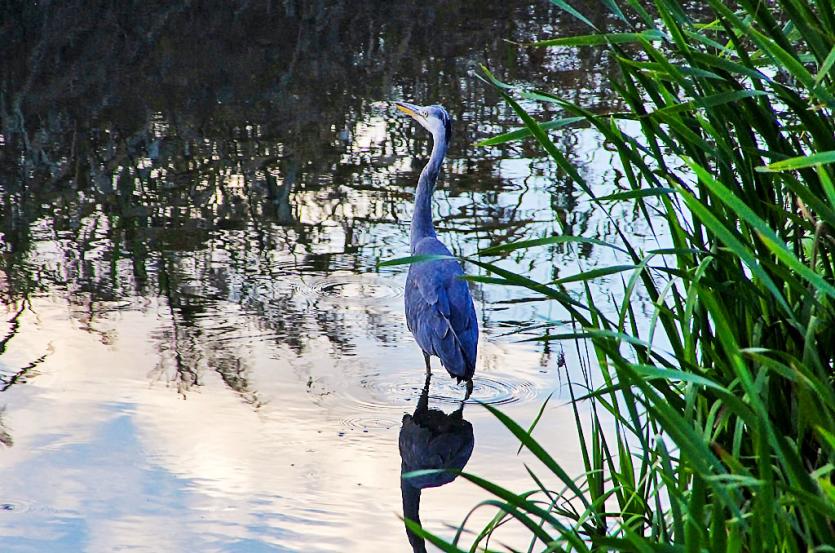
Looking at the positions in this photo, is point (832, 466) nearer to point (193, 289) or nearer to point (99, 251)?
point (193, 289)

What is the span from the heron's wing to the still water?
0.18 metres

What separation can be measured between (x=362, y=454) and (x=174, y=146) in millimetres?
3887

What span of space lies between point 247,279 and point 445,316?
136 centimetres

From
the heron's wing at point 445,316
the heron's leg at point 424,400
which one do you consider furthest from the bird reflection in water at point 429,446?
the heron's wing at point 445,316

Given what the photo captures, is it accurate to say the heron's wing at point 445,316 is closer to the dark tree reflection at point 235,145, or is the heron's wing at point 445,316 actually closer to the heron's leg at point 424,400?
the heron's leg at point 424,400

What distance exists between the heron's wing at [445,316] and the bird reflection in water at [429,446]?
17 cm

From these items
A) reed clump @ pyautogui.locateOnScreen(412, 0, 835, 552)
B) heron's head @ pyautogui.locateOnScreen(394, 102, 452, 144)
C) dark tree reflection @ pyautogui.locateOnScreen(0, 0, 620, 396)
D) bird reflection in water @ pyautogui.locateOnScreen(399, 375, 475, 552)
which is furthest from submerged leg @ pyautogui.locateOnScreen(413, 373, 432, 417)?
reed clump @ pyautogui.locateOnScreen(412, 0, 835, 552)

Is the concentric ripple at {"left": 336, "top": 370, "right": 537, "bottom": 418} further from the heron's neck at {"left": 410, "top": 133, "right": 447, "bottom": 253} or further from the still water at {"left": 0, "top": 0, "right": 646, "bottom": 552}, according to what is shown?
the heron's neck at {"left": 410, "top": 133, "right": 447, "bottom": 253}

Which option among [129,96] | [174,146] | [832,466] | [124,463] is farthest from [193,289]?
[832,466]

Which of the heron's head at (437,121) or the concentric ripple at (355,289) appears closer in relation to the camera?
the concentric ripple at (355,289)

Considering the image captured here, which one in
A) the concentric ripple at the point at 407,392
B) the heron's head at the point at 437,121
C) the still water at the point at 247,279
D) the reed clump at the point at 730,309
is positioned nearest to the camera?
the reed clump at the point at 730,309

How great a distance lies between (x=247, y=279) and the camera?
5551 millimetres

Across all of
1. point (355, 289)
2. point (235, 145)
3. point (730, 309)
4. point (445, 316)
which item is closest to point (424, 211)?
point (355, 289)

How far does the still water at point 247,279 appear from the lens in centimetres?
381
